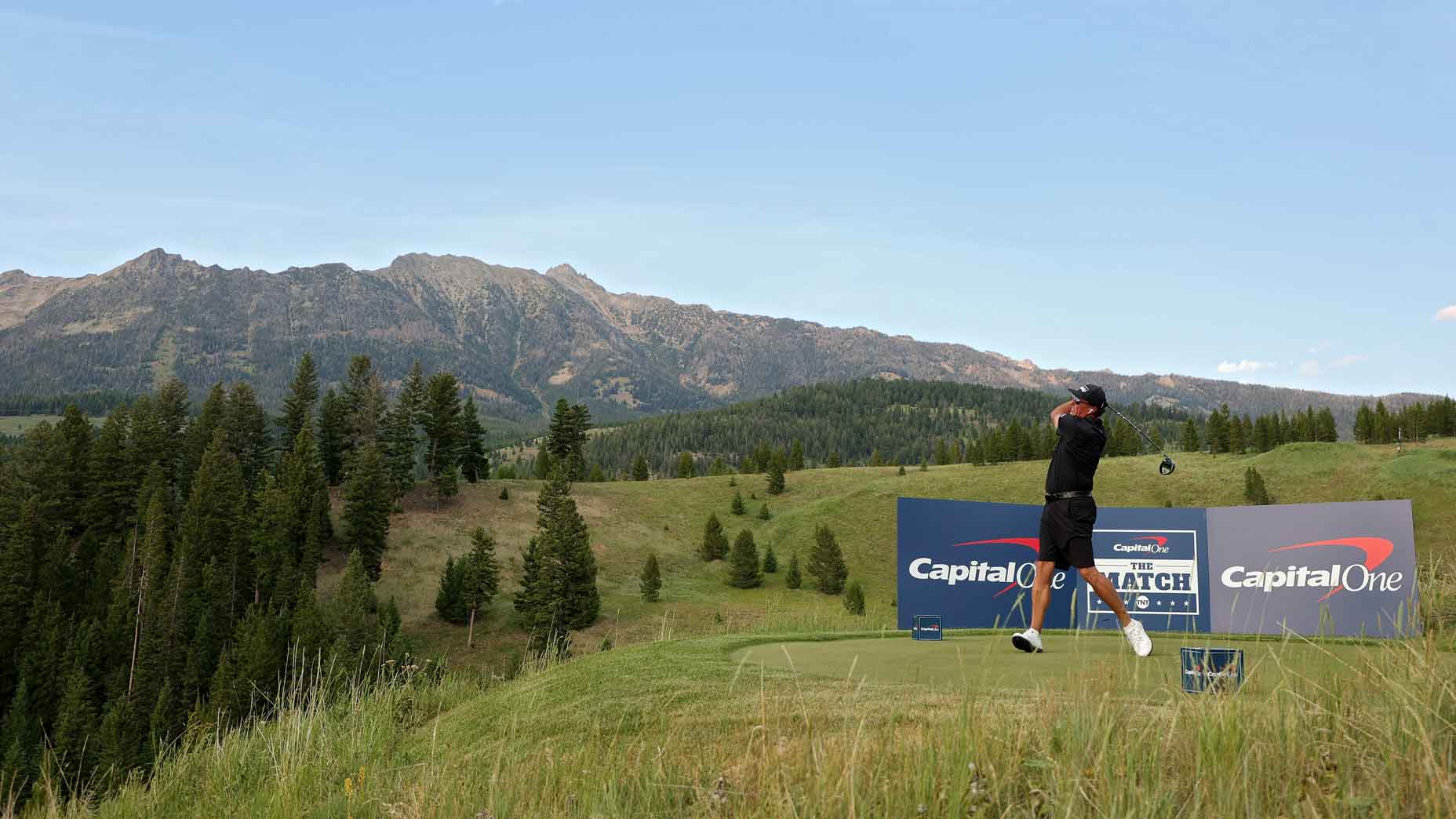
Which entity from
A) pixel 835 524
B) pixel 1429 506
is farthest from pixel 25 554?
pixel 1429 506

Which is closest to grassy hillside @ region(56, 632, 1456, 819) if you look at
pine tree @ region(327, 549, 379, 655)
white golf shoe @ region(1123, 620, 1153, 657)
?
white golf shoe @ region(1123, 620, 1153, 657)

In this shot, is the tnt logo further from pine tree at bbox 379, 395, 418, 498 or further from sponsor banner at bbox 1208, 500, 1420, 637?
pine tree at bbox 379, 395, 418, 498

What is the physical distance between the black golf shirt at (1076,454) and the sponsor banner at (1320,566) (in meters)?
6.66

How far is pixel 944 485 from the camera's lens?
93250 mm

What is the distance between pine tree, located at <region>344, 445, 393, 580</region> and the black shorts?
200 feet

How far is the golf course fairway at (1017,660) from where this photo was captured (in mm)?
5320

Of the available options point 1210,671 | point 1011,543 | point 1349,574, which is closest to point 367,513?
point 1011,543

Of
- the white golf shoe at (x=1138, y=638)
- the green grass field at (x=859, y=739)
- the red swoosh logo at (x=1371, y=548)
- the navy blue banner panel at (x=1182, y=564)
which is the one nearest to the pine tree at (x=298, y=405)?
the navy blue banner panel at (x=1182, y=564)

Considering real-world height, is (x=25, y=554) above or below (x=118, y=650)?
above

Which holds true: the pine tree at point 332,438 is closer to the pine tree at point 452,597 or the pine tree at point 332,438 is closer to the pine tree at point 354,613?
the pine tree at point 452,597

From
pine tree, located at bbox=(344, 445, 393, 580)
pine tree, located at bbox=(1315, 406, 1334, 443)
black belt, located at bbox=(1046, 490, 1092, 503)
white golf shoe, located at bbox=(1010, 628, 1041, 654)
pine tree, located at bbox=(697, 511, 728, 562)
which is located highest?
pine tree, located at bbox=(1315, 406, 1334, 443)

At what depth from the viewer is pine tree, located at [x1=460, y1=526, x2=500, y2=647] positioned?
55.0 m

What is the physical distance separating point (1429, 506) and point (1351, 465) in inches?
483

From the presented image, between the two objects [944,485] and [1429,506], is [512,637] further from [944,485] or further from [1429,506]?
[1429,506]
